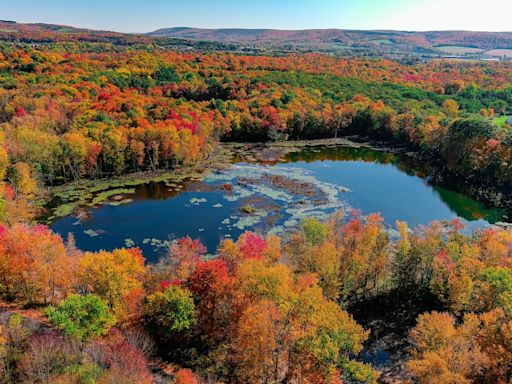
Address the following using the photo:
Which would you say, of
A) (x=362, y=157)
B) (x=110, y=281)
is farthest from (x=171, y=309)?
(x=362, y=157)

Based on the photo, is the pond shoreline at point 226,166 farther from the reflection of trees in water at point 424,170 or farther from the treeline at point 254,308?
the treeline at point 254,308

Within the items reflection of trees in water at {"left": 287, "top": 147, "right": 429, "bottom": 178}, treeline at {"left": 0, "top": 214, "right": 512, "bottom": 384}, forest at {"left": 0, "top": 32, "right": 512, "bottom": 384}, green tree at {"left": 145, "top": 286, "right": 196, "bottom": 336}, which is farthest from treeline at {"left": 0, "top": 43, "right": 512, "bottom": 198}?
green tree at {"left": 145, "top": 286, "right": 196, "bottom": 336}

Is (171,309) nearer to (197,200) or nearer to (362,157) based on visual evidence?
(197,200)

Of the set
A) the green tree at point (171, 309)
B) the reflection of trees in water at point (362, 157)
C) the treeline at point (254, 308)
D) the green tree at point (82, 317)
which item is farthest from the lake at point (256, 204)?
the green tree at point (82, 317)

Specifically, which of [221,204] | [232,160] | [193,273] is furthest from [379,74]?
[193,273]

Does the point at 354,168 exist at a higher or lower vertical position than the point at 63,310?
lower

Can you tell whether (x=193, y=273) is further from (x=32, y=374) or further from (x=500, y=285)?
(x=500, y=285)

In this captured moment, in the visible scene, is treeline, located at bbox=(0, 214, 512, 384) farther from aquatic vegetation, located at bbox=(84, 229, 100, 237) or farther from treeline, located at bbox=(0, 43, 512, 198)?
treeline, located at bbox=(0, 43, 512, 198)
